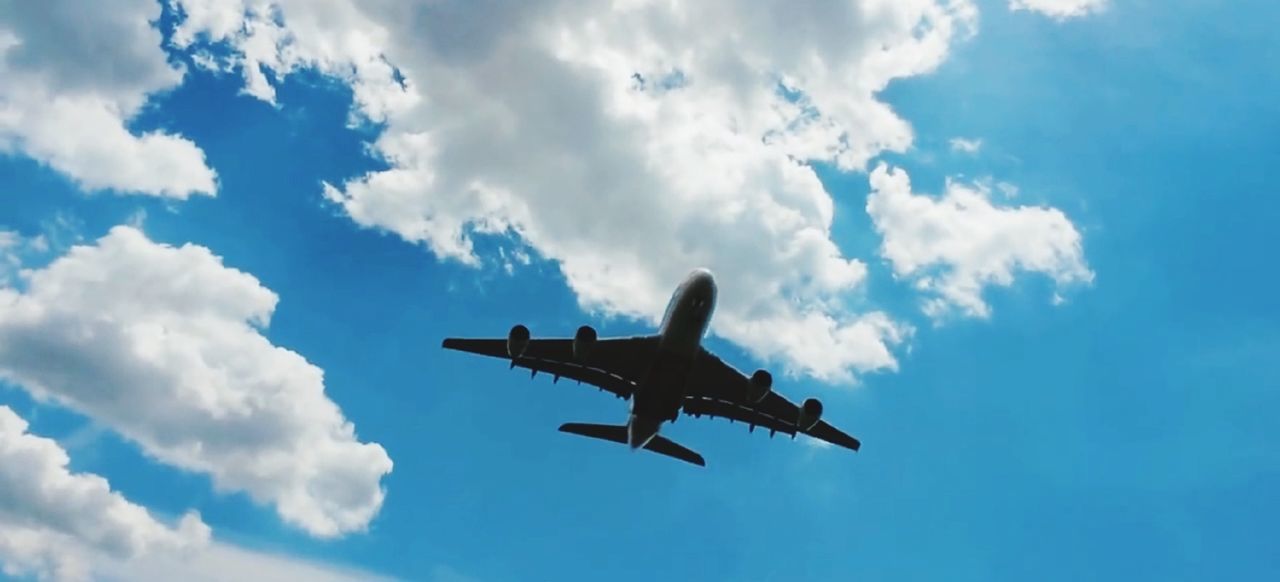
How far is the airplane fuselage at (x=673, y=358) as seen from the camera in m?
35.0

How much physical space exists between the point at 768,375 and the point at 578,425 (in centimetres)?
920

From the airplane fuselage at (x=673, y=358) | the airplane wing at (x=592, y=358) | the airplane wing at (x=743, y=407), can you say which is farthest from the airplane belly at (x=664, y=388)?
the airplane wing at (x=743, y=407)

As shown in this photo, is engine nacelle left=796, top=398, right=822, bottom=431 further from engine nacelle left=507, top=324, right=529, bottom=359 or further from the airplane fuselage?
engine nacelle left=507, top=324, right=529, bottom=359

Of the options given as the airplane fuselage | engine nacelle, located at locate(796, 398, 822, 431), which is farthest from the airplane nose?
engine nacelle, located at locate(796, 398, 822, 431)

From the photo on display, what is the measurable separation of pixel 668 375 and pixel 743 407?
7.83m

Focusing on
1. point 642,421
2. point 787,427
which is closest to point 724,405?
point 787,427

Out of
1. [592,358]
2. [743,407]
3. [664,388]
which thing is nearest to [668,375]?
[664,388]

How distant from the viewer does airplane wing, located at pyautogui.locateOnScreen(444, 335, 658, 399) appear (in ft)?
128

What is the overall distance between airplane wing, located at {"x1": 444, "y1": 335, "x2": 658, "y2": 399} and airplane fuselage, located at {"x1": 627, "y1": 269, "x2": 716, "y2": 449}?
1207 millimetres

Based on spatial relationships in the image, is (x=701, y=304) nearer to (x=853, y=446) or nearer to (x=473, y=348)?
(x=473, y=348)

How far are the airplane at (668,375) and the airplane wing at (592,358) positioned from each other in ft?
0.14

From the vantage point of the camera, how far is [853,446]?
44375 millimetres

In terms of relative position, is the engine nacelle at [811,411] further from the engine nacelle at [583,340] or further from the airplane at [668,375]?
the engine nacelle at [583,340]

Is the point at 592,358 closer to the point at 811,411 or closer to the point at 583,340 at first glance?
the point at 583,340
